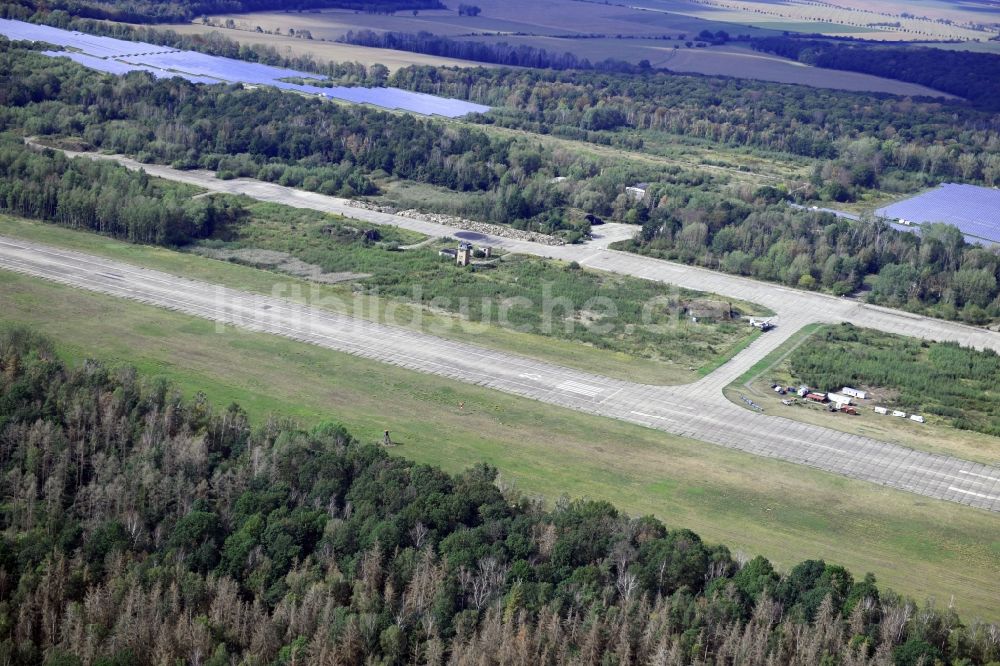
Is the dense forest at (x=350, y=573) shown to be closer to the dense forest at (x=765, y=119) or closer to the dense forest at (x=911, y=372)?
the dense forest at (x=911, y=372)

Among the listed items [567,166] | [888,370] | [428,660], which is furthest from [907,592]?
[567,166]

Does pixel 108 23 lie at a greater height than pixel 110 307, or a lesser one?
greater

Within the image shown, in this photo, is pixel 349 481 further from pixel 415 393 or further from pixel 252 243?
pixel 252 243

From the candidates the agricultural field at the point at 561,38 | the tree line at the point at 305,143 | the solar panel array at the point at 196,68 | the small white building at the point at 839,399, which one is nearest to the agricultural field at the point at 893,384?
the small white building at the point at 839,399

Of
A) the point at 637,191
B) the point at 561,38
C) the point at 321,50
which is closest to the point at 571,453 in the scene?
the point at 637,191

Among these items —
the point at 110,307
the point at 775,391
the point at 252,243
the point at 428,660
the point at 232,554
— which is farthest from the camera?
the point at 252,243

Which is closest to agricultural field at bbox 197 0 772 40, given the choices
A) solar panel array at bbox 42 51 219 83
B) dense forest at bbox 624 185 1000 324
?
solar panel array at bbox 42 51 219 83
